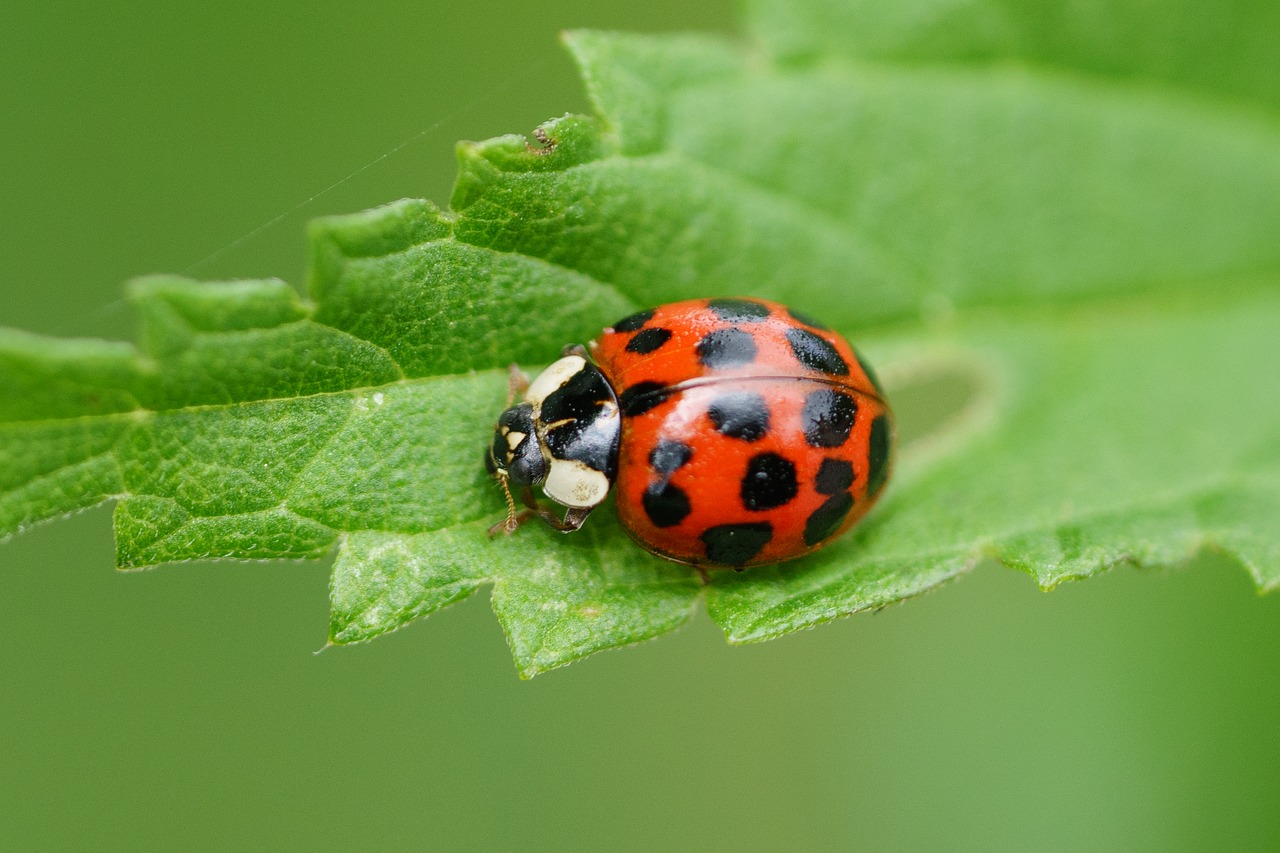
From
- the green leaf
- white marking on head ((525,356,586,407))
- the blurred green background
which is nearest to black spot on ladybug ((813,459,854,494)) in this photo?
the green leaf

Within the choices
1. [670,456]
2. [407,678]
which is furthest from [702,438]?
[407,678]

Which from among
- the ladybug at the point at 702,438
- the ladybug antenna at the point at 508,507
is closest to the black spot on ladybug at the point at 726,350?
the ladybug at the point at 702,438

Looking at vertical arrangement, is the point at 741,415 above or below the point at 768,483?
above

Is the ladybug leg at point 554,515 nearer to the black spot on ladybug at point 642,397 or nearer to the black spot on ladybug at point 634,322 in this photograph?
the black spot on ladybug at point 642,397

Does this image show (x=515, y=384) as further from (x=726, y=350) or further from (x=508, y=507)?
(x=726, y=350)

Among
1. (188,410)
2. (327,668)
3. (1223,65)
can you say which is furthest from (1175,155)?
(327,668)

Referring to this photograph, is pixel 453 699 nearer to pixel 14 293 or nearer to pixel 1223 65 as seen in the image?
pixel 14 293
